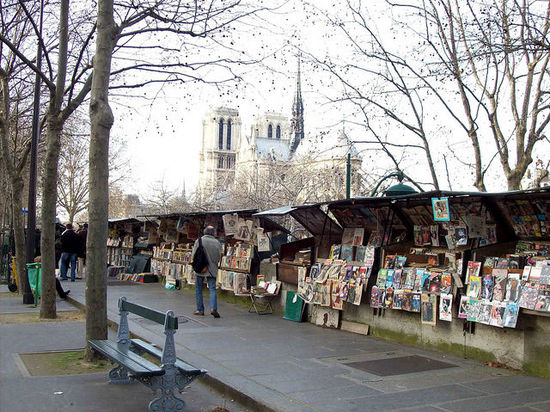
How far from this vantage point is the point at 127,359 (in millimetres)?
6168

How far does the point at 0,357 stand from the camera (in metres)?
8.20

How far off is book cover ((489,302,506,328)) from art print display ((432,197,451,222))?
4.50 feet

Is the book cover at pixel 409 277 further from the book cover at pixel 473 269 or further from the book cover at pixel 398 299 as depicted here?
the book cover at pixel 473 269

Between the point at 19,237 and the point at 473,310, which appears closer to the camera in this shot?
the point at 473,310

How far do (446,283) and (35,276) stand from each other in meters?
10.0

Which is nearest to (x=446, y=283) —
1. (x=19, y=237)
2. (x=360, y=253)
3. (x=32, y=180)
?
(x=360, y=253)

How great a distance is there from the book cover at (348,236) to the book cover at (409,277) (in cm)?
208

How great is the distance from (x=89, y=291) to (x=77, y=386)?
151cm

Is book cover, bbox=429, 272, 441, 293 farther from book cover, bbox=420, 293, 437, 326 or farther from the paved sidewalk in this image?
the paved sidewalk

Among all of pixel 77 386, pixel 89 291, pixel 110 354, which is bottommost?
pixel 77 386

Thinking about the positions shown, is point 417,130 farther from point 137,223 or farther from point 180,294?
point 137,223

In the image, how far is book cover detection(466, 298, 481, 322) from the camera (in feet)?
24.9

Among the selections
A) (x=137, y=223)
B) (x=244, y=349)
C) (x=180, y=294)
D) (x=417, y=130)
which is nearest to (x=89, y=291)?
(x=244, y=349)

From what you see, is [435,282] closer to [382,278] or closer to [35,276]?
[382,278]
